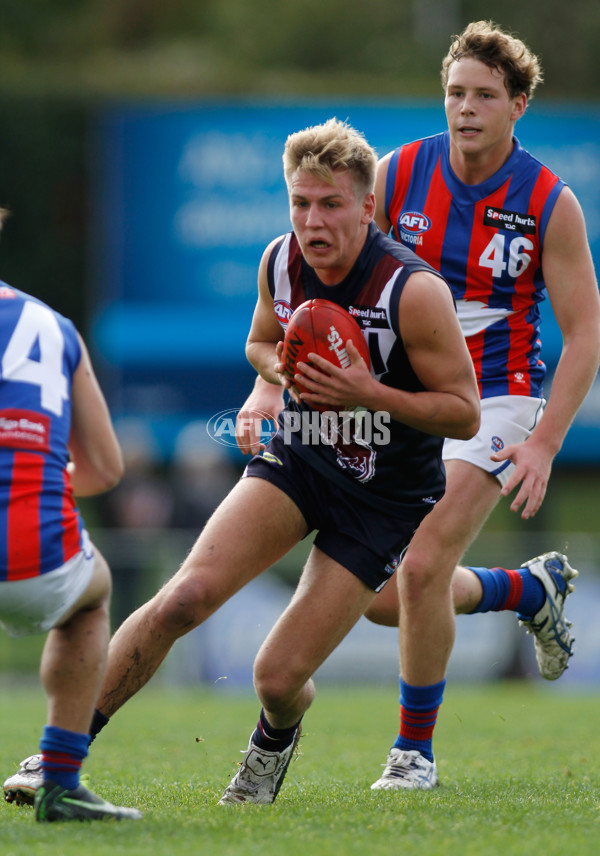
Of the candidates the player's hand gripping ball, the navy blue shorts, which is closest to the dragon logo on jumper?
the player's hand gripping ball

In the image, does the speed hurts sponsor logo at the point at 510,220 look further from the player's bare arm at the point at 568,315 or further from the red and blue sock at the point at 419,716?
the red and blue sock at the point at 419,716

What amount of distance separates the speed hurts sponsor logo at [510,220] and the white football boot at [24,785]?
2672 mm

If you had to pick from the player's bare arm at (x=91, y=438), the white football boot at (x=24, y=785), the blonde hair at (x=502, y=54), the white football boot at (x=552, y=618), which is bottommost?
the white football boot at (x=24, y=785)

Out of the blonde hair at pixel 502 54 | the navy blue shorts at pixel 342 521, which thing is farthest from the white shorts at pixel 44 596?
the blonde hair at pixel 502 54

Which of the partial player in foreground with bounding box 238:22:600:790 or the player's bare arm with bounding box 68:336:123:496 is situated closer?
the player's bare arm with bounding box 68:336:123:496

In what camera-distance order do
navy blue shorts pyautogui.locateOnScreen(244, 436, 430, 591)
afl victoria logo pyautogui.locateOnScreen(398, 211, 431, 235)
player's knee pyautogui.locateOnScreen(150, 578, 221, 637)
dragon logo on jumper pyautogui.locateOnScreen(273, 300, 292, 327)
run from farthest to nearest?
afl victoria logo pyautogui.locateOnScreen(398, 211, 431, 235)
dragon logo on jumper pyautogui.locateOnScreen(273, 300, 292, 327)
navy blue shorts pyautogui.locateOnScreen(244, 436, 430, 591)
player's knee pyautogui.locateOnScreen(150, 578, 221, 637)

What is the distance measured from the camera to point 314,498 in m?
4.42

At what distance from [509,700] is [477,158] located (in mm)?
6068

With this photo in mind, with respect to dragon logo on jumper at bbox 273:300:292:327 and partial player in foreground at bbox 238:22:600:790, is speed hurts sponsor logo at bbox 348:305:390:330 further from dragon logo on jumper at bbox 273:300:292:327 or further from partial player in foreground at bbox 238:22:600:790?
partial player in foreground at bbox 238:22:600:790

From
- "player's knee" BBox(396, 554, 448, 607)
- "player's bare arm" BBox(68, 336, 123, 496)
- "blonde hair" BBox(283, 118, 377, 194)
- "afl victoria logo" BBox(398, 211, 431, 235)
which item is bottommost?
"player's knee" BBox(396, 554, 448, 607)

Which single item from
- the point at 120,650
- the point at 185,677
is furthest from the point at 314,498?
the point at 185,677

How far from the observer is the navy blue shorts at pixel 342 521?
4367mm

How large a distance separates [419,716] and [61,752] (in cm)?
188

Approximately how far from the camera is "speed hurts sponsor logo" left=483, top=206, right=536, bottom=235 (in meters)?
4.96
